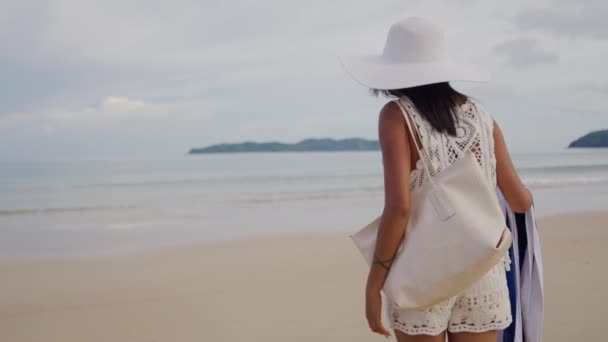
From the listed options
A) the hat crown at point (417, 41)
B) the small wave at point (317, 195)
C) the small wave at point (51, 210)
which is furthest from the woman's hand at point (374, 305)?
the small wave at point (317, 195)

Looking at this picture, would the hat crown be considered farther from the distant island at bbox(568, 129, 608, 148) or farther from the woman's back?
the distant island at bbox(568, 129, 608, 148)

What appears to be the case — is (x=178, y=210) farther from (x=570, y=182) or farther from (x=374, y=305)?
(x=570, y=182)

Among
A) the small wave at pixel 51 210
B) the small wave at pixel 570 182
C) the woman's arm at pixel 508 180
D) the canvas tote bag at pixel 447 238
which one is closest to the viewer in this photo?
the canvas tote bag at pixel 447 238

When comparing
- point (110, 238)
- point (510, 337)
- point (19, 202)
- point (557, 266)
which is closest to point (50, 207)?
point (19, 202)

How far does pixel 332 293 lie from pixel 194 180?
2029 centimetres

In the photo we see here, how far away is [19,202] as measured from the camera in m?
15.9

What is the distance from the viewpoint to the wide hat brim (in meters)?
1.59

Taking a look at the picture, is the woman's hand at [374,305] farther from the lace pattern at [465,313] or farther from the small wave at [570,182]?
the small wave at [570,182]

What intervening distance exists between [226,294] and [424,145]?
3.99 meters

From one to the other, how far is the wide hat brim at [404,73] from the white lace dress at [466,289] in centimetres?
7

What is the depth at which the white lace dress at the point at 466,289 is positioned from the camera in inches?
61.9

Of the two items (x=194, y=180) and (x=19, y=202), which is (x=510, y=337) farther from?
(x=194, y=180)

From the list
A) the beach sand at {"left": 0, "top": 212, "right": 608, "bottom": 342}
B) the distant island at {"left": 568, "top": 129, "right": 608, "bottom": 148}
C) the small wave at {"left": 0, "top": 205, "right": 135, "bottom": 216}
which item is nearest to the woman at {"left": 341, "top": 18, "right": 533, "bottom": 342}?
the beach sand at {"left": 0, "top": 212, "right": 608, "bottom": 342}

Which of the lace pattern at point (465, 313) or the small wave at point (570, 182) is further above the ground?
the lace pattern at point (465, 313)
